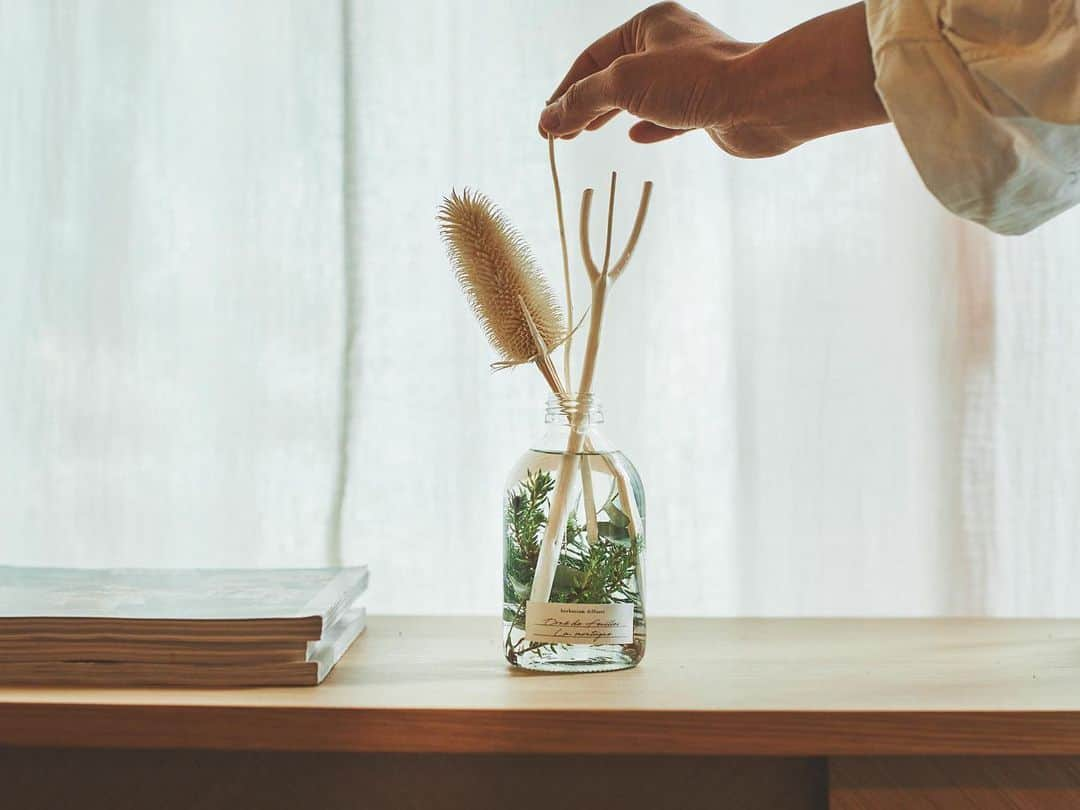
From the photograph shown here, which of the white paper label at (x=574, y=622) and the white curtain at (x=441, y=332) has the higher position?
the white curtain at (x=441, y=332)

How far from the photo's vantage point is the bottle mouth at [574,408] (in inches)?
28.2

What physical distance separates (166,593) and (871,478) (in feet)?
2.06

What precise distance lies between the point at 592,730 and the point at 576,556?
14 cm

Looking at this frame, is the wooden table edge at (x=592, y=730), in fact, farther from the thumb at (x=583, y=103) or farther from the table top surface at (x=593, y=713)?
the thumb at (x=583, y=103)

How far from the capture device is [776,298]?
0.96 m

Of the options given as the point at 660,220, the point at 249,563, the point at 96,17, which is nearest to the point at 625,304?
the point at 660,220

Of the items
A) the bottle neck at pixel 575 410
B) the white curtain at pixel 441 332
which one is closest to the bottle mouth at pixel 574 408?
the bottle neck at pixel 575 410

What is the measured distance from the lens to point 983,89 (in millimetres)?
510

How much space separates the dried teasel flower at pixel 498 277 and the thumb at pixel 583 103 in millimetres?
74

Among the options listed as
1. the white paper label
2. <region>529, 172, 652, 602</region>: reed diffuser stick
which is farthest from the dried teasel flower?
the white paper label

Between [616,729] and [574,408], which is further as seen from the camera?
[574,408]

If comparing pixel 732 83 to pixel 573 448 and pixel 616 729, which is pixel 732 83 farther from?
pixel 616 729

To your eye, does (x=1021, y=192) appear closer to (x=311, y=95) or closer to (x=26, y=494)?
(x=311, y=95)

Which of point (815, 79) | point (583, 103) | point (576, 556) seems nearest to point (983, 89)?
point (815, 79)
